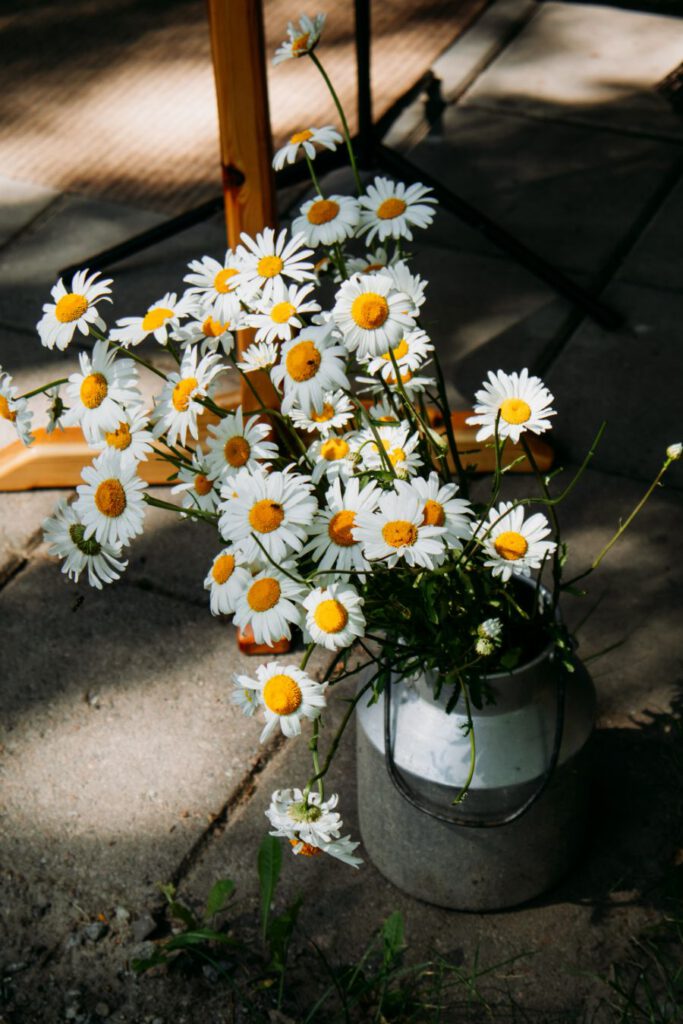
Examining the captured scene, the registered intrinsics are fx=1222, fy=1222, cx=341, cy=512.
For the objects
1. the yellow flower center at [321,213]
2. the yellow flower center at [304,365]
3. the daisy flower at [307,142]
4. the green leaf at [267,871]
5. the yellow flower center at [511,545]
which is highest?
the daisy flower at [307,142]

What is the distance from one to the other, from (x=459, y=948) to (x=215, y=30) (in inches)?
56.6

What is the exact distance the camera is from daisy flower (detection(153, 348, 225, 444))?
1.31 m

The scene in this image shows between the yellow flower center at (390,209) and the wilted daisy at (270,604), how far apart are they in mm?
Answer: 465

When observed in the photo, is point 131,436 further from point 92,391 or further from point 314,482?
point 314,482

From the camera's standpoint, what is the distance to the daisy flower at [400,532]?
3.93 feet

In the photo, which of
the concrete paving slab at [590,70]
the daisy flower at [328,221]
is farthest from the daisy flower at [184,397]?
the concrete paving slab at [590,70]

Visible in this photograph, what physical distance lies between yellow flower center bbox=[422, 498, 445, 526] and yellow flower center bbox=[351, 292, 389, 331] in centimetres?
19

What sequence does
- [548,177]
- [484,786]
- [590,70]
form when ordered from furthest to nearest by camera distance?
Answer: [590,70]
[548,177]
[484,786]

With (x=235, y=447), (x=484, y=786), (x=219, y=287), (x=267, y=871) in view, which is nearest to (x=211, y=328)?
(x=219, y=287)

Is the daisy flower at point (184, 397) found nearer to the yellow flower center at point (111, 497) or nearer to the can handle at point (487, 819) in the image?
the yellow flower center at point (111, 497)

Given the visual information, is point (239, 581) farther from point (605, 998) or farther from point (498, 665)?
point (605, 998)

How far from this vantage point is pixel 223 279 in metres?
1.39

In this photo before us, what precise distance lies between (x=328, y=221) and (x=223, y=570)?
1.42ft

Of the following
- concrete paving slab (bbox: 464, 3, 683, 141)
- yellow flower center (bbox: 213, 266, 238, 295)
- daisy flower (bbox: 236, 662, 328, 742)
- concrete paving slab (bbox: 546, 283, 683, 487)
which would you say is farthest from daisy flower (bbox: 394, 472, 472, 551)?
concrete paving slab (bbox: 464, 3, 683, 141)
